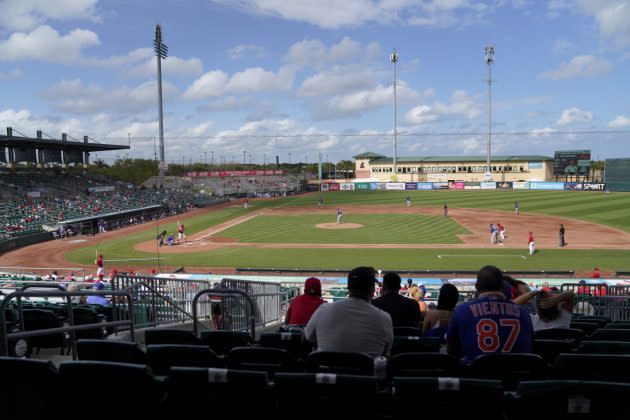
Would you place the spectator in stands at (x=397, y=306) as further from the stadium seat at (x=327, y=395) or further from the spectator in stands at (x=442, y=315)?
the stadium seat at (x=327, y=395)

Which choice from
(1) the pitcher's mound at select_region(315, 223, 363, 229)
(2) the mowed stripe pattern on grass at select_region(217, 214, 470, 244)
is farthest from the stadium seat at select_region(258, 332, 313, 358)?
(1) the pitcher's mound at select_region(315, 223, 363, 229)

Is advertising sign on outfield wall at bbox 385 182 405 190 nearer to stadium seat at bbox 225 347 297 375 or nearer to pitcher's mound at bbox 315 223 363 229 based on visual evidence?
pitcher's mound at bbox 315 223 363 229

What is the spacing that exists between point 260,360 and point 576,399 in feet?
7.80

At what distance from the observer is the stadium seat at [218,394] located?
3074mm

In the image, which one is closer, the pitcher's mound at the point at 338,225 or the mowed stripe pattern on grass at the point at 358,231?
the mowed stripe pattern on grass at the point at 358,231

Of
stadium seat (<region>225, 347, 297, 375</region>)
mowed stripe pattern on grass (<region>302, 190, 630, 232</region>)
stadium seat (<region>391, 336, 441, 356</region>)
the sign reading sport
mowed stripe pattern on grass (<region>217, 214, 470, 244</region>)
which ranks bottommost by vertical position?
mowed stripe pattern on grass (<region>217, 214, 470, 244</region>)

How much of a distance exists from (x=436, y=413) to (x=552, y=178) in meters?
124

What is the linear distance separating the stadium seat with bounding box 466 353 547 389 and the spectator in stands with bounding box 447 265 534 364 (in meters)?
0.28

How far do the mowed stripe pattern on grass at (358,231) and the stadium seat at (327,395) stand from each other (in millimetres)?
34133

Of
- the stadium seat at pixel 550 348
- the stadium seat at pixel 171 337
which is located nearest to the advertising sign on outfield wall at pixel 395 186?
the stadium seat at pixel 550 348

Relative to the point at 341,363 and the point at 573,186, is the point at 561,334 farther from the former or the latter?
the point at 573,186

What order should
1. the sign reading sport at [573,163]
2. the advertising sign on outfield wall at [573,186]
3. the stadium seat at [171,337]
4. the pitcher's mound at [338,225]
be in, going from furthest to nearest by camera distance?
the sign reading sport at [573,163]
the advertising sign on outfield wall at [573,186]
the pitcher's mound at [338,225]
the stadium seat at [171,337]

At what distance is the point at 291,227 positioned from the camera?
152 feet

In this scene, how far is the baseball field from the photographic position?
29.8 metres
